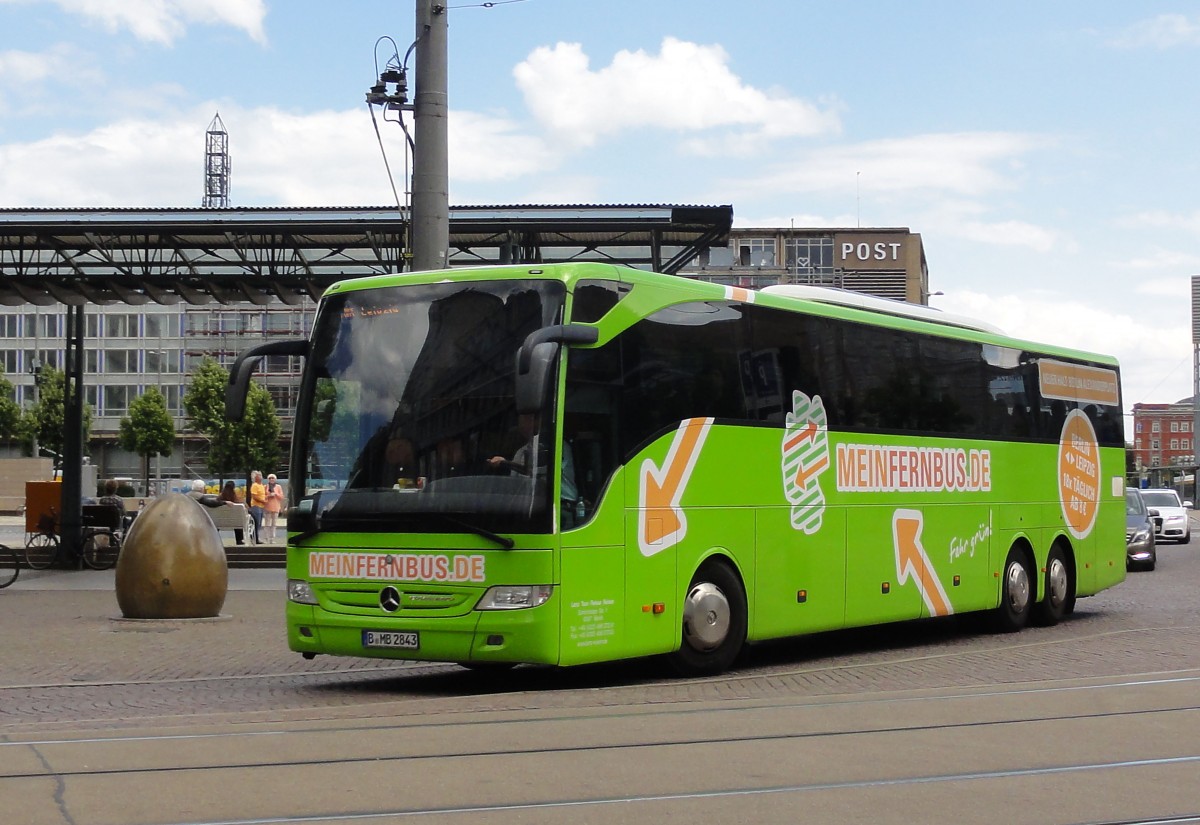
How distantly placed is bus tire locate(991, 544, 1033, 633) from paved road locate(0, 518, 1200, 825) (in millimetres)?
2261

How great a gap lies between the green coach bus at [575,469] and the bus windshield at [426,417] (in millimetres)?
16

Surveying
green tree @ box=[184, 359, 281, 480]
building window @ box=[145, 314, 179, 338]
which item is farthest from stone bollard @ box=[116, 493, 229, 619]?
building window @ box=[145, 314, 179, 338]

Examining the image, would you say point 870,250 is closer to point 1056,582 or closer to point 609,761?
point 1056,582

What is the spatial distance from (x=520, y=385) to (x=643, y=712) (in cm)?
213

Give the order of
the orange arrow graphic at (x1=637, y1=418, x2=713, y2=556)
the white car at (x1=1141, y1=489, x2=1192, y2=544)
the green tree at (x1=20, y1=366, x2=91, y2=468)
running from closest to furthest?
1. the orange arrow graphic at (x1=637, y1=418, x2=713, y2=556)
2. the white car at (x1=1141, y1=489, x2=1192, y2=544)
3. the green tree at (x1=20, y1=366, x2=91, y2=468)

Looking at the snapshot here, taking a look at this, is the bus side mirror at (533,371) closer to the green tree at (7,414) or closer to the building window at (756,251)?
the green tree at (7,414)

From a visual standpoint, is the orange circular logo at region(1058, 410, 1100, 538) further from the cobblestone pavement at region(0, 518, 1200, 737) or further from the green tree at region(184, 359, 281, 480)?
the green tree at region(184, 359, 281, 480)

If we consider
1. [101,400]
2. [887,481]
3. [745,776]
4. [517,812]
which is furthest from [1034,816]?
[101,400]

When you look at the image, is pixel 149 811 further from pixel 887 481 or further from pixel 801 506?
pixel 887 481

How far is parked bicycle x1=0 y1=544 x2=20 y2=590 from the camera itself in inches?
946

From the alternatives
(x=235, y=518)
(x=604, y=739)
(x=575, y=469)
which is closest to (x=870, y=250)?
(x=235, y=518)

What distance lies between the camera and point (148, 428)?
276 ft

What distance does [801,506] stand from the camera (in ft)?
46.0

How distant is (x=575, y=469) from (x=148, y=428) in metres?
76.1
